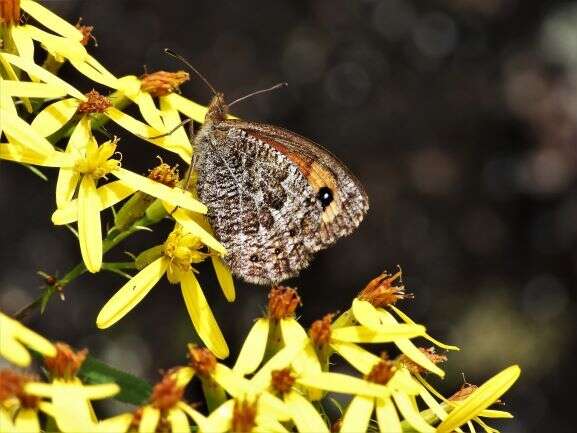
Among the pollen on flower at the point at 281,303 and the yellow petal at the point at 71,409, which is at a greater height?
the pollen on flower at the point at 281,303

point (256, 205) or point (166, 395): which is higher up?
point (256, 205)

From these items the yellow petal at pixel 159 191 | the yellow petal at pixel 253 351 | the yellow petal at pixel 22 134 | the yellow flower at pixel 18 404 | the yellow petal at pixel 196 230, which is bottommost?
the yellow flower at pixel 18 404

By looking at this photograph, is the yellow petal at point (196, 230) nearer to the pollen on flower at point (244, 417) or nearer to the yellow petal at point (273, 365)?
the yellow petal at point (273, 365)

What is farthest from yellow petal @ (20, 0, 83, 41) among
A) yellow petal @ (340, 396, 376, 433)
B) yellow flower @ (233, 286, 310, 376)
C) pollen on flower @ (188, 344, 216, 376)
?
yellow petal @ (340, 396, 376, 433)

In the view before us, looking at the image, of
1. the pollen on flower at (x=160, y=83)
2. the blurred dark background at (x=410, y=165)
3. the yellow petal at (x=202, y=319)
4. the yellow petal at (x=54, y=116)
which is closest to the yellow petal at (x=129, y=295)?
the yellow petal at (x=202, y=319)

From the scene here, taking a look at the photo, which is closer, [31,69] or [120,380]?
[120,380]

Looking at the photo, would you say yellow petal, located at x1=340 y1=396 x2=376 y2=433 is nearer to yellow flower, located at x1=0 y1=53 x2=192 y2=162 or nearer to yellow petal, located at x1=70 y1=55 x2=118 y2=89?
yellow flower, located at x1=0 y1=53 x2=192 y2=162

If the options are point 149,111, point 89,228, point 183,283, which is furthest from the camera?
point 149,111

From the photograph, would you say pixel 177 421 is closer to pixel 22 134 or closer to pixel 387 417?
pixel 387 417

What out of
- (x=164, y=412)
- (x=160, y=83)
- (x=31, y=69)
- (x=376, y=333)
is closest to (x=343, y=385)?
(x=376, y=333)
